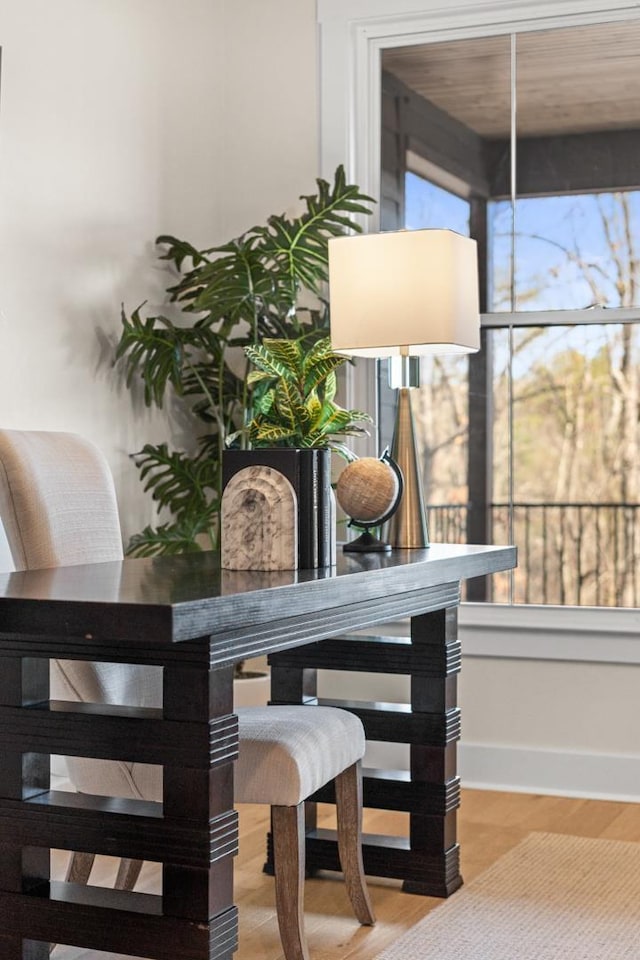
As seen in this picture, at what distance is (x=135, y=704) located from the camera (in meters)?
2.49

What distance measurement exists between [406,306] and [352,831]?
1.21 metres

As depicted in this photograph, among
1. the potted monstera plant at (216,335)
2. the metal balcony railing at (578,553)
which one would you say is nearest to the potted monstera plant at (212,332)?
the potted monstera plant at (216,335)

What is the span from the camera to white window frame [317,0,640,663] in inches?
152

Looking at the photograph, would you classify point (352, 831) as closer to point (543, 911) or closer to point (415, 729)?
point (415, 729)

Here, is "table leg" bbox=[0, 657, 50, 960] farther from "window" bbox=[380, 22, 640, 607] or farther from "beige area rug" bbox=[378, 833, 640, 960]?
"window" bbox=[380, 22, 640, 607]

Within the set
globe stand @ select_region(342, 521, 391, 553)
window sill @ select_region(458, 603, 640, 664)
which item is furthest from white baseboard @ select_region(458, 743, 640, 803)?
globe stand @ select_region(342, 521, 391, 553)

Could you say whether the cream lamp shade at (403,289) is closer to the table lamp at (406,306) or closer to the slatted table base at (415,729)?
the table lamp at (406,306)

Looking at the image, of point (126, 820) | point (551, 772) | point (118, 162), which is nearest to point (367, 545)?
point (126, 820)

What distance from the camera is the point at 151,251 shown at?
3.89 meters

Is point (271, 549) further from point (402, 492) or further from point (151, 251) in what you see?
point (151, 251)

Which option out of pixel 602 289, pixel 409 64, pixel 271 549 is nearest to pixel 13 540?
pixel 271 549

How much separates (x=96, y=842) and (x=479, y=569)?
1.21m

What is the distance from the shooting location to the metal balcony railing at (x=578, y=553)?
705 centimetres

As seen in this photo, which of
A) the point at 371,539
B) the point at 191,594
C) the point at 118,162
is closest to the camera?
the point at 191,594
